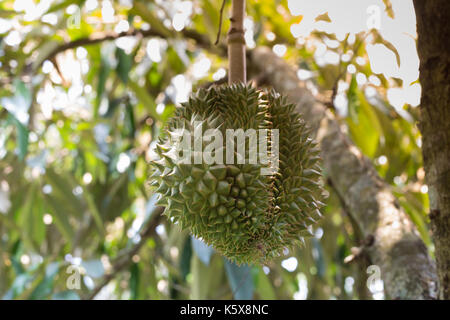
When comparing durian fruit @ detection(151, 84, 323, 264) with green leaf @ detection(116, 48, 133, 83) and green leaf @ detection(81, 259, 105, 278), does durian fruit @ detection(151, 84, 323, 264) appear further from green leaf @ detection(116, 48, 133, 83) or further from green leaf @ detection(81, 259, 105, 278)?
green leaf @ detection(116, 48, 133, 83)

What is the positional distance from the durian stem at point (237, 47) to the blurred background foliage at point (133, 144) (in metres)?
0.82

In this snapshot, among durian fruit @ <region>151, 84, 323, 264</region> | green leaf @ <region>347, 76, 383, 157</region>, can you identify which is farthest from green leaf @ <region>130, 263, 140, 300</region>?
durian fruit @ <region>151, 84, 323, 264</region>

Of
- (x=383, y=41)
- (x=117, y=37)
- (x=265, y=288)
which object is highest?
(x=117, y=37)

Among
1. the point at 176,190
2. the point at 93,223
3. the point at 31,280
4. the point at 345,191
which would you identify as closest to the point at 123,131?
the point at 93,223

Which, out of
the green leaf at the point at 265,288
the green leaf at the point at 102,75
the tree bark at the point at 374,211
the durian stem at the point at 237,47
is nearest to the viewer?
the durian stem at the point at 237,47

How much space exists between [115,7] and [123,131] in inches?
28.9

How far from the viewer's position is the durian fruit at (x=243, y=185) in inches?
33.7

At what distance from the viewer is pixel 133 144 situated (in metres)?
2.54

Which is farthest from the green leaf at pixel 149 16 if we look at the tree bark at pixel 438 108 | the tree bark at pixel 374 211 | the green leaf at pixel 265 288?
the tree bark at pixel 438 108

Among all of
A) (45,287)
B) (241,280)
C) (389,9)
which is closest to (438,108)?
→ (389,9)

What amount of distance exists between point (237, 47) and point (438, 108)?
1.38 ft

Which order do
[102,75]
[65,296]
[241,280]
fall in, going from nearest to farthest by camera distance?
1. [65,296]
2. [241,280]
3. [102,75]

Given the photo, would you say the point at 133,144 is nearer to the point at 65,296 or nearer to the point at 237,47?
the point at 65,296

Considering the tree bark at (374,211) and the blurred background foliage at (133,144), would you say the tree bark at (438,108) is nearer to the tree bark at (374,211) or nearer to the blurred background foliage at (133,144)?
the tree bark at (374,211)
